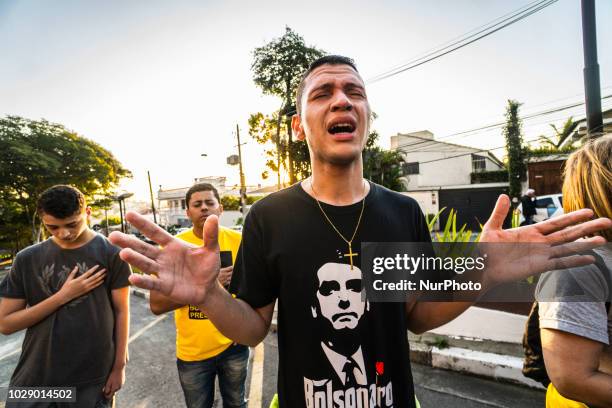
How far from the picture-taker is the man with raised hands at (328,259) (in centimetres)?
106

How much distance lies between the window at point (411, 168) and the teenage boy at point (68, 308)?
29507 mm

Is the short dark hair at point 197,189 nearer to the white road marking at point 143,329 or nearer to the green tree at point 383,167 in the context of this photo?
the white road marking at point 143,329

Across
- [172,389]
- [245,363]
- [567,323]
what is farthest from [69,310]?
[567,323]

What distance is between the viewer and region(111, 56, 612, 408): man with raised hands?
1.06 metres

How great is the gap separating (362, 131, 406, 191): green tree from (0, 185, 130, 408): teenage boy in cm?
2195

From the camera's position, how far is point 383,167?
24.7m

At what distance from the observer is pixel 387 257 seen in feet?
4.42

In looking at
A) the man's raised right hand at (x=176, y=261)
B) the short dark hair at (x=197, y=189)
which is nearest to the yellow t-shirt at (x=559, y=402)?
the man's raised right hand at (x=176, y=261)

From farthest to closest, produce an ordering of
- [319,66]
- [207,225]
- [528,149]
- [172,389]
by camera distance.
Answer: [528,149] → [172,389] → [319,66] → [207,225]

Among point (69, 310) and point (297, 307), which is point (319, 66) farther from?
point (69, 310)

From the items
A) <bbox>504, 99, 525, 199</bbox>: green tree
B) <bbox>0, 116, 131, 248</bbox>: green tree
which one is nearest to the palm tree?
<bbox>504, 99, 525, 199</bbox>: green tree

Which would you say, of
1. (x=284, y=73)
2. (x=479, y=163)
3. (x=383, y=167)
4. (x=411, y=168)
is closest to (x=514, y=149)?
(x=479, y=163)

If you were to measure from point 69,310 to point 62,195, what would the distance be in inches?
31.4

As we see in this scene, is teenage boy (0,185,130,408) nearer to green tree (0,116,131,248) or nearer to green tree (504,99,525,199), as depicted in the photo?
green tree (0,116,131,248)
